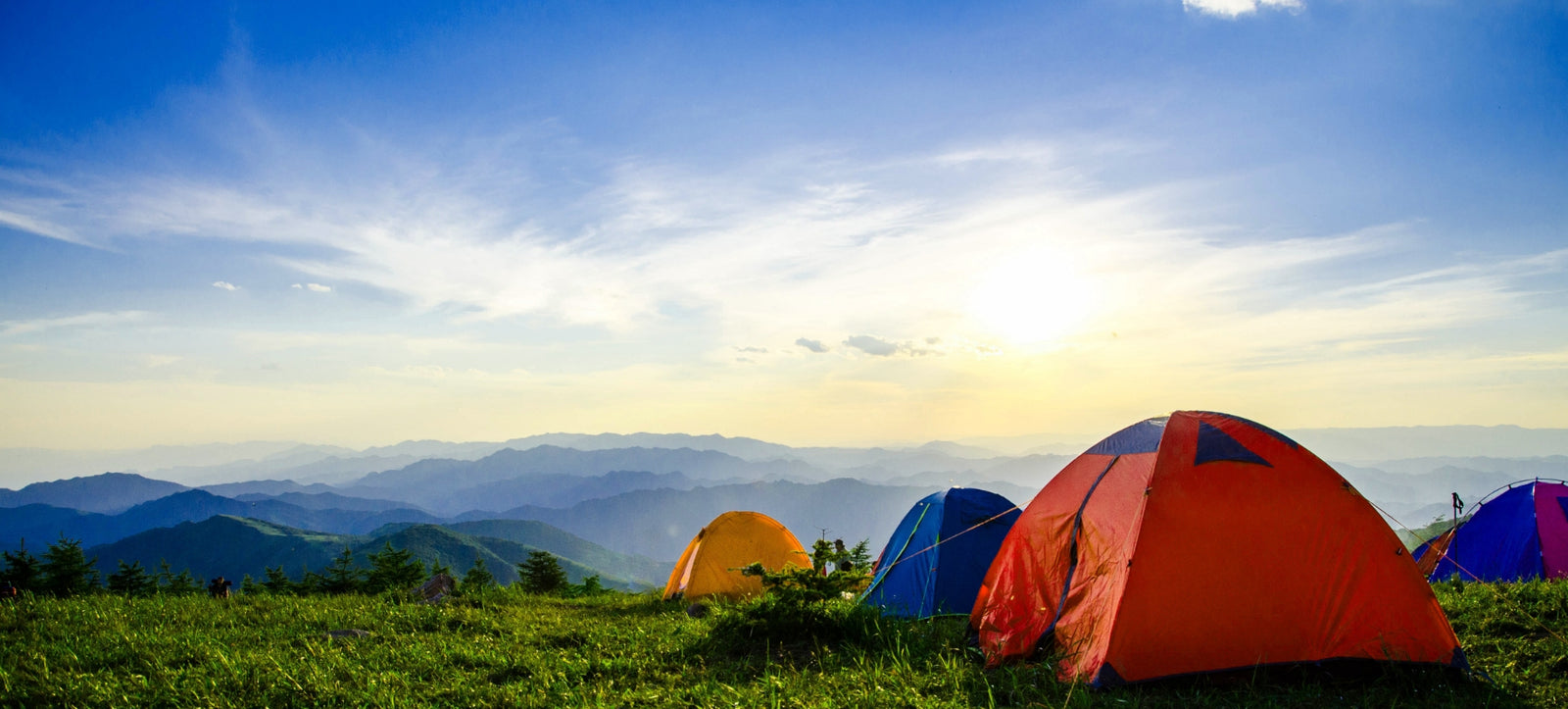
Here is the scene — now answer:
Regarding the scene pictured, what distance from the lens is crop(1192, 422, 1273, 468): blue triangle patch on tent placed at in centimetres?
700

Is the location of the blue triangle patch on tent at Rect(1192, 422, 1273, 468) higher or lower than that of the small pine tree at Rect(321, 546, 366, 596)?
higher

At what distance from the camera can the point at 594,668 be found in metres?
6.80

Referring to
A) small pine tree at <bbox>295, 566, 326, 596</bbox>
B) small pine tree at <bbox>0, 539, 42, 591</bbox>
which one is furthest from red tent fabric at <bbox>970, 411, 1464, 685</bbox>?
small pine tree at <bbox>0, 539, 42, 591</bbox>

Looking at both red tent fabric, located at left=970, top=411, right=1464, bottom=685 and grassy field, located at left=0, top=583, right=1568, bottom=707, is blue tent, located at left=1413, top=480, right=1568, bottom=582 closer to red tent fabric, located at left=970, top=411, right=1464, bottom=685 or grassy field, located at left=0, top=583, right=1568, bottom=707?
grassy field, located at left=0, top=583, right=1568, bottom=707

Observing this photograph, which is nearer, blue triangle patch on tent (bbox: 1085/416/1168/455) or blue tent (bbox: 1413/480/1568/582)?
blue triangle patch on tent (bbox: 1085/416/1168/455)

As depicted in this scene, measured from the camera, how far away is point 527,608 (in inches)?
444

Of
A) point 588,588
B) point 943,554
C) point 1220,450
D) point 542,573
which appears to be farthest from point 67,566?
point 1220,450

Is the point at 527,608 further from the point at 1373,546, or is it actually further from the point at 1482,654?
the point at 1482,654

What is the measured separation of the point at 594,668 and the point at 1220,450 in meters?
6.77

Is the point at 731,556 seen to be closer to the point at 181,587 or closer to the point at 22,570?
the point at 181,587

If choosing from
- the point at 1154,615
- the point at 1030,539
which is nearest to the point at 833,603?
the point at 1030,539

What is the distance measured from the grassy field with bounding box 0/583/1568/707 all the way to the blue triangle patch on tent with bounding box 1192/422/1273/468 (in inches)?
80.3

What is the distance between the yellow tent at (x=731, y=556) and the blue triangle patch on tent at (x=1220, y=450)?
30.6ft

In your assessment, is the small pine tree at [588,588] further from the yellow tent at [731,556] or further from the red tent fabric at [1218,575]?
the red tent fabric at [1218,575]
